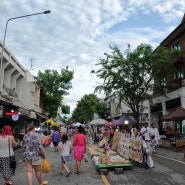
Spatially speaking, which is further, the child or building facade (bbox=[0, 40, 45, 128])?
building facade (bbox=[0, 40, 45, 128])

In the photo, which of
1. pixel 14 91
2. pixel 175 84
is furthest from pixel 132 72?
pixel 14 91

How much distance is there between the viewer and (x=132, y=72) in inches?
1218

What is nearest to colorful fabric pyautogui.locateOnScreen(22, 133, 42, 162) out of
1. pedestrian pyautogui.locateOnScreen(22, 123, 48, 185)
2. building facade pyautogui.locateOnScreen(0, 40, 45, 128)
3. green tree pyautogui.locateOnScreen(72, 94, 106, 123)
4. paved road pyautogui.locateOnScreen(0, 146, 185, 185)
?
pedestrian pyautogui.locateOnScreen(22, 123, 48, 185)

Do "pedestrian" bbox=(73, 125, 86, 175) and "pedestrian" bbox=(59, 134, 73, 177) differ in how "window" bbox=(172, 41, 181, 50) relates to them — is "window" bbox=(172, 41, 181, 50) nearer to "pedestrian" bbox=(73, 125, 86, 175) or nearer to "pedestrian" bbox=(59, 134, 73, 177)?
"pedestrian" bbox=(73, 125, 86, 175)

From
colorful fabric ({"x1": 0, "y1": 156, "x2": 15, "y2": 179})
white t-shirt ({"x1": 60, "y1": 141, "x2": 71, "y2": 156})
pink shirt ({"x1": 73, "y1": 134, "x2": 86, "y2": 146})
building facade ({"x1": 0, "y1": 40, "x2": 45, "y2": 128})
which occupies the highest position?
building facade ({"x1": 0, "y1": 40, "x2": 45, "y2": 128})

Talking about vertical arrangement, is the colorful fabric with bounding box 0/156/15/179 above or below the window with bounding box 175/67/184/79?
below

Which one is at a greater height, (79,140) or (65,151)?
(79,140)

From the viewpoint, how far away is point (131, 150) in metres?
14.2

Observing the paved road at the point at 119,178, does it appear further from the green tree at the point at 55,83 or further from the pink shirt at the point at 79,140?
the green tree at the point at 55,83

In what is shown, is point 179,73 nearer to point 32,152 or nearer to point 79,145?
point 79,145

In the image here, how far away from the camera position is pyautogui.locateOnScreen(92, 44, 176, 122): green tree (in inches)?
1204

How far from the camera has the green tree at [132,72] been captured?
3058 cm

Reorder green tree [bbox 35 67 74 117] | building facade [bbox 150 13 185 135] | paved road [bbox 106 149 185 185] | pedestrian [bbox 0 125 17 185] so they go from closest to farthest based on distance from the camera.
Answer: pedestrian [bbox 0 125 17 185] < paved road [bbox 106 149 185 185] < building facade [bbox 150 13 185 135] < green tree [bbox 35 67 74 117]

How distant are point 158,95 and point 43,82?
20.7 meters
